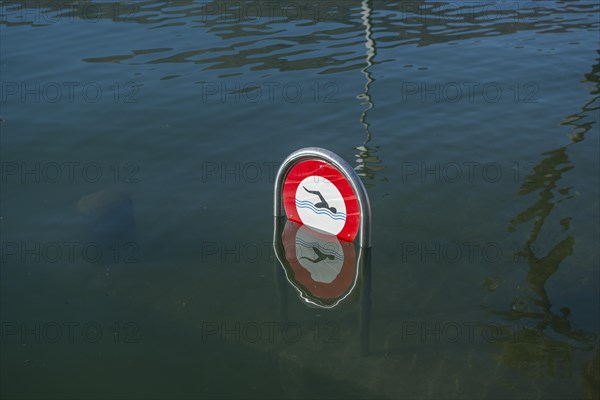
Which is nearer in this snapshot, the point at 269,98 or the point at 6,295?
the point at 6,295

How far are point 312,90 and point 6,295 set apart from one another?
247 inches

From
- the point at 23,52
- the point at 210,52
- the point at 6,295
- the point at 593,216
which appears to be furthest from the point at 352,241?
the point at 23,52

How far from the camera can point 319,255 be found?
7230mm

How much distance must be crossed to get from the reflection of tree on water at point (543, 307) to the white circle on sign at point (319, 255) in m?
1.61

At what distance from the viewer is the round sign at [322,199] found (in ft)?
21.4

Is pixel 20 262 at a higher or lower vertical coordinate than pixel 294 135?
lower

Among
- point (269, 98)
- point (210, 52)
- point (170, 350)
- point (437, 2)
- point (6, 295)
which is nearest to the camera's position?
point (170, 350)

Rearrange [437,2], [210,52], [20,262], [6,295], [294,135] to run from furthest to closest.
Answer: [437,2] < [210,52] < [294,135] < [20,262] < [6,295]

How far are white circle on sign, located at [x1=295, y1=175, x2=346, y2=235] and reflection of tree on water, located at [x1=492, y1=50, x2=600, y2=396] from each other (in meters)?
1.68

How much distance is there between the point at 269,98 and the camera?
11.3 m

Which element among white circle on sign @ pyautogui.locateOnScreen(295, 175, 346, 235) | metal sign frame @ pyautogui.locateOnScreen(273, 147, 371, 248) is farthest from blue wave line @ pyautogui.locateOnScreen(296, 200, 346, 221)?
metal sign frame @ pyautogui.locateOnScreen(273, 147, 371, 248)

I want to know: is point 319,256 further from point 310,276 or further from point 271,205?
point 271,205

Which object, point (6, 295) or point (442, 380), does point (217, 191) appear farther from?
point (442, 380)

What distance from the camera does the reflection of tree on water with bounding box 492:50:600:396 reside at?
5.70 meters
